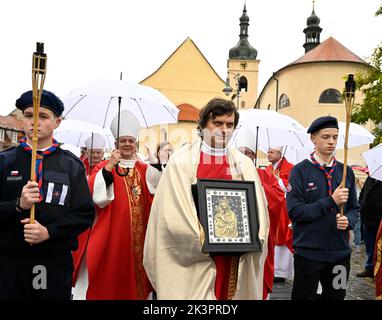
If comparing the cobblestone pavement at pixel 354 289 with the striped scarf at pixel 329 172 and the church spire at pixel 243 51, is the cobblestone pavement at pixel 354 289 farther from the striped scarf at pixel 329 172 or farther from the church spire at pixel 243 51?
the church spire at pixel 243 51

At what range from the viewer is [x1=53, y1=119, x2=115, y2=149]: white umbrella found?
8.67 m

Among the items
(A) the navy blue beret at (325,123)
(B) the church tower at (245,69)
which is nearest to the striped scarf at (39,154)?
(A) the navy blue beret at (325,123)

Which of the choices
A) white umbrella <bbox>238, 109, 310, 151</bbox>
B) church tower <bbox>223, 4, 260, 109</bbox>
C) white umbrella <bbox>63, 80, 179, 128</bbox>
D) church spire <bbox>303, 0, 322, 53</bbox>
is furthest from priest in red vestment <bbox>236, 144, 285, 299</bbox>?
church tower <bbox>223, 4, 260, 109</bbox>

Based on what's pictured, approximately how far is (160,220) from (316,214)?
145 centimetres

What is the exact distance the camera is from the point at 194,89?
4997 centimetres

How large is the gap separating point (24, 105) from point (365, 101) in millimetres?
18265

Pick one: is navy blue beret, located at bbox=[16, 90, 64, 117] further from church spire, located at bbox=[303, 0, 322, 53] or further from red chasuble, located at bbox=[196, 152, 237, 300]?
church spire, located at bbox=[303, 0, 322, 53]

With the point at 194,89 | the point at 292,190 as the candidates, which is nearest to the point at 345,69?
the point at 194,89

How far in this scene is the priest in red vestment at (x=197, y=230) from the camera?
3.50 m

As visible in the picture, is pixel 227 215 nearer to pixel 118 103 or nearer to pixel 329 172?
pixel 329 172

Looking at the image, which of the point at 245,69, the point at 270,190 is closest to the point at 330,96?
the point at 245,69
